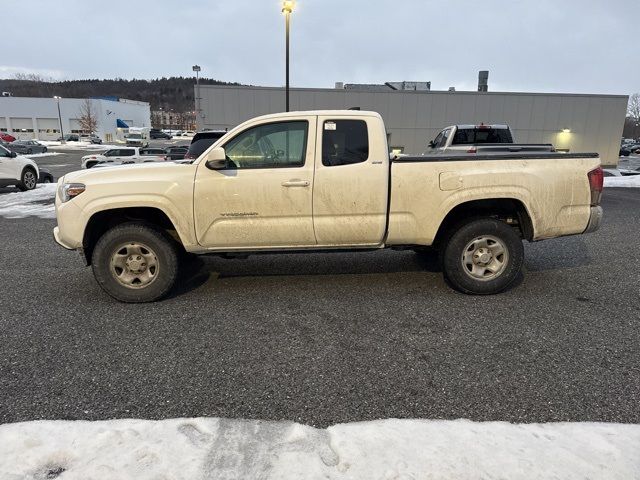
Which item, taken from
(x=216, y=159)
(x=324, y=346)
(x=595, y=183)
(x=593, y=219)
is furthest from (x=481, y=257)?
(x=216, y=159)

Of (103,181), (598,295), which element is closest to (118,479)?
(103,181)

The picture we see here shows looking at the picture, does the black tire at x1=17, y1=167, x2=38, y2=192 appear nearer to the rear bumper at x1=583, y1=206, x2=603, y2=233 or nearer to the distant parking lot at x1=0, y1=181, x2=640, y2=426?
the distant parking lot at x1=0, y1=181, x2=640, y2=426

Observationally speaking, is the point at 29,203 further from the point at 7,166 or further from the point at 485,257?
the point at 485,257

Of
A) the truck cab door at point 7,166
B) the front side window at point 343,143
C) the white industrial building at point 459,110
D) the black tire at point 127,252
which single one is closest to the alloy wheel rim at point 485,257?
the front side window at point 343,143

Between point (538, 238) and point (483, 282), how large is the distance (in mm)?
760

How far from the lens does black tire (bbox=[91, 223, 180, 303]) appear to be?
14.3 feet

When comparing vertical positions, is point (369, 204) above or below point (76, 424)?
above

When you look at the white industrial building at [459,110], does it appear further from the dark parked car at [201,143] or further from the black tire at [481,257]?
the black tire at [481,257]

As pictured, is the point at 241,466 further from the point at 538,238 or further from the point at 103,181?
the point at 538,238

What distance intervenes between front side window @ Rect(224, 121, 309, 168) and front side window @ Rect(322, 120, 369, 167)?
223 mm

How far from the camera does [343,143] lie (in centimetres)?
444

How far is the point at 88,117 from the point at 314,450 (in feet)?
318

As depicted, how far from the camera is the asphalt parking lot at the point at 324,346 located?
2.74m

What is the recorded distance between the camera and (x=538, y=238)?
15.1ft
